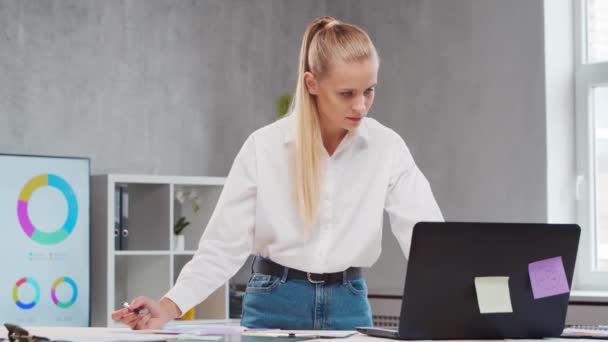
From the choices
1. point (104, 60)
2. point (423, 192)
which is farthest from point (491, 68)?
point (423, 192)

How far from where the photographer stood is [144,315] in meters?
2.03

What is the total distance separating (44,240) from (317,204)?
2.07 m

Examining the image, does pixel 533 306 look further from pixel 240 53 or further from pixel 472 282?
pixel 240 53

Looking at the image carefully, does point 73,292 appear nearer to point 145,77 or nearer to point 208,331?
point 145,77

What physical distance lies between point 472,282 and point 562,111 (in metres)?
2.95

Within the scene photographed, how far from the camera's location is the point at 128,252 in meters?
4.25

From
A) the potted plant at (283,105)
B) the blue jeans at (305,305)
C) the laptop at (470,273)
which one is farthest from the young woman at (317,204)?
the potted plant at (283,105)

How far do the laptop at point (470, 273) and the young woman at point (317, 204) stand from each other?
15.5 inches

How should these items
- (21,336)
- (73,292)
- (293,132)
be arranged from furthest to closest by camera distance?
(73,292) < (293,132) < (21,336)

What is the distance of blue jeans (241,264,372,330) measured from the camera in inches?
85.2

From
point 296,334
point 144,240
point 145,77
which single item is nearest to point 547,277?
point 296,334

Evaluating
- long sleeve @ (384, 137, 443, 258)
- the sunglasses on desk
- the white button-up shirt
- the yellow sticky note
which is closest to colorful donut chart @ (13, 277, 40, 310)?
the white button-up shirt

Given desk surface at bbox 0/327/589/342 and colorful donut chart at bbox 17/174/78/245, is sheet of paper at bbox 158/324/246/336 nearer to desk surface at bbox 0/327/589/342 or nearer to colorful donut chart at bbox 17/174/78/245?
desk surface at bbox 0/327/589/342

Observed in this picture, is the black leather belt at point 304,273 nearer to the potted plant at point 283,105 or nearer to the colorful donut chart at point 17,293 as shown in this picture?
the colorful donut chart at point 17,293
